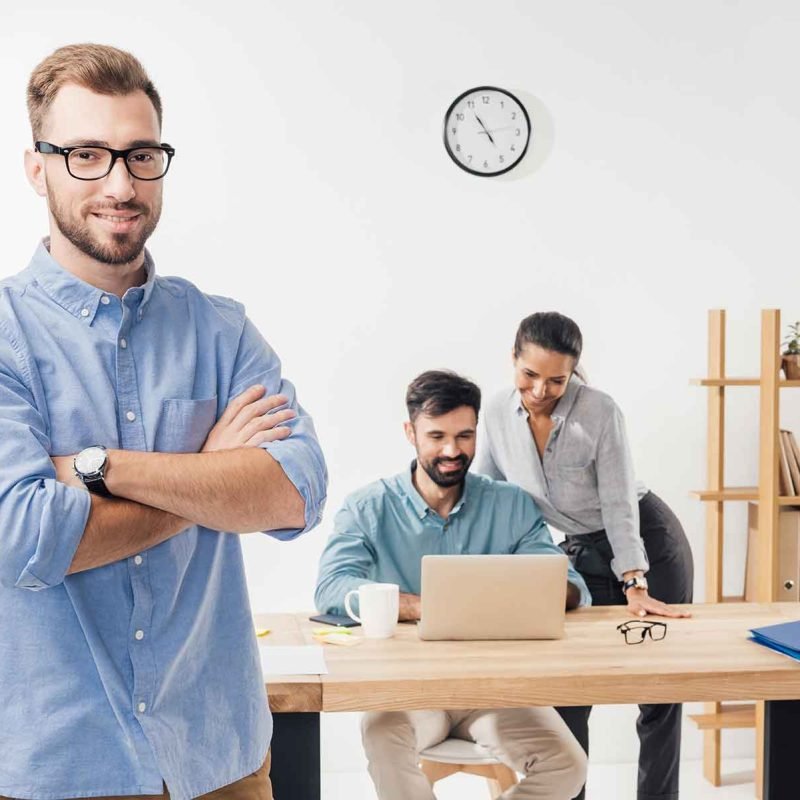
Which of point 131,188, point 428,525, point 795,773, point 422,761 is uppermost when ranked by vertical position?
point 131,188

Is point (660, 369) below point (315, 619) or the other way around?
the other way around

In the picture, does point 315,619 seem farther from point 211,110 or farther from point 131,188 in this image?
point 211,110

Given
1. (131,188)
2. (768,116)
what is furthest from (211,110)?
(131,188)

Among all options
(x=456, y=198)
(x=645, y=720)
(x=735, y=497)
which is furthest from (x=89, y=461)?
(x=735, y=497)

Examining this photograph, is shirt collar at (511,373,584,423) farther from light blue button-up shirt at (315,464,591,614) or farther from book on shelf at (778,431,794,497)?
book on shelf at (778,431,794,497)

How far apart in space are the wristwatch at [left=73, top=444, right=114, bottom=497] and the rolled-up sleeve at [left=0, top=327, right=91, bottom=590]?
0.07 ft

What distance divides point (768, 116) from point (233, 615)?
341 cm

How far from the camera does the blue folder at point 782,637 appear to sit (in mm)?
2414

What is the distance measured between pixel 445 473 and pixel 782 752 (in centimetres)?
110

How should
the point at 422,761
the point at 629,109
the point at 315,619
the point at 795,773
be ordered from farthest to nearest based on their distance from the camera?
the point at 629,109, the point at 422,761, the point at 315,619, the point at 795,773

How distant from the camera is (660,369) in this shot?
4.20 m

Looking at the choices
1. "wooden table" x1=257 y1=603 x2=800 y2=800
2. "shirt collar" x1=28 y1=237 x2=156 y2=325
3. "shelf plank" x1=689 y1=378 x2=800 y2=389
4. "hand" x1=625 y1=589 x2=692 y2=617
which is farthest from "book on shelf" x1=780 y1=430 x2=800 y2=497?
"shirt collar" x1=28 y1=237 x2=156 y2=325

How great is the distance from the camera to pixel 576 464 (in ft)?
11.2

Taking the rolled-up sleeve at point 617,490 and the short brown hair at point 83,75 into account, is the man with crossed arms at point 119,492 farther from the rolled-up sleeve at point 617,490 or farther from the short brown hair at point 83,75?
the rolled-up sleeve at point 617,490
